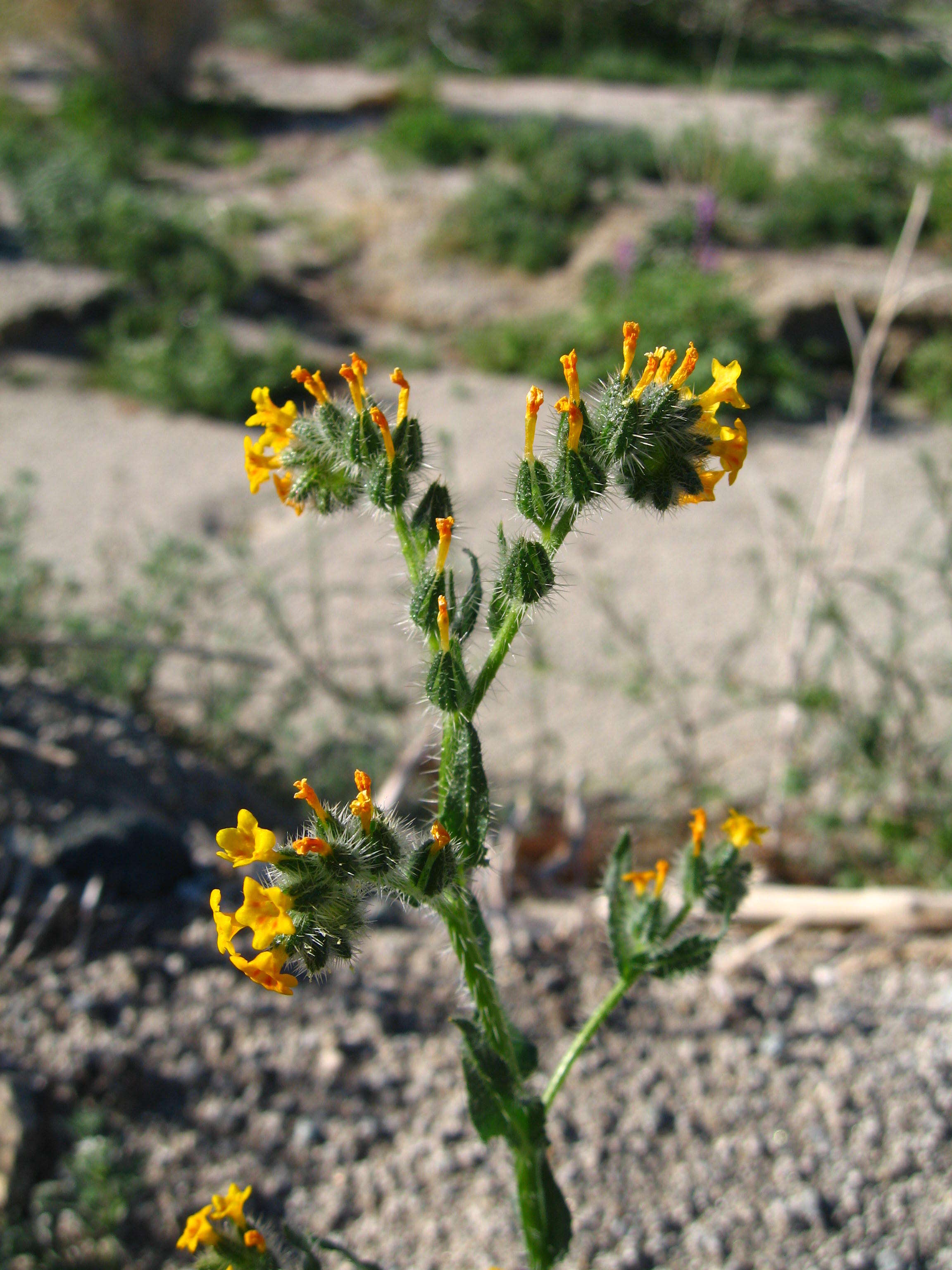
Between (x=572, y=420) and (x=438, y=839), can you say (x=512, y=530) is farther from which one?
(x=438, y=839)

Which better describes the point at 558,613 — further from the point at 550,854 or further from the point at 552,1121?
the point at 552,1121

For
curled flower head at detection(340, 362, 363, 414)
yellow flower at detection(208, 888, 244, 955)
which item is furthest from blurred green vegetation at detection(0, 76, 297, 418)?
yellow flower at detection(208, 888, 244, 955)

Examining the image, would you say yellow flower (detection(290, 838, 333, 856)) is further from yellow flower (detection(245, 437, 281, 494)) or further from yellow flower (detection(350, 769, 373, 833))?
yellow flower (detection(245, 437, 281, 494))


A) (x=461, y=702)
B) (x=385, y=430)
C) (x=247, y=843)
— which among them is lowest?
(x=247, y=843)

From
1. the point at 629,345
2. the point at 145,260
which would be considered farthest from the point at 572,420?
the point at 145,260

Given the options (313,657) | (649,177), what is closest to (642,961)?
(313,657)

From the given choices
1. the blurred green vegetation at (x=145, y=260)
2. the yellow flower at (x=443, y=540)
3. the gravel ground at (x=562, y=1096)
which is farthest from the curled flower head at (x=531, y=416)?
the blurred green vegetation at (x=145, y=260)
